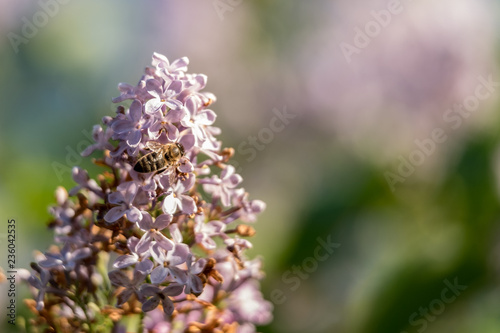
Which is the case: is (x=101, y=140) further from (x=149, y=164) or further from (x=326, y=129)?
(x=326, y=129)

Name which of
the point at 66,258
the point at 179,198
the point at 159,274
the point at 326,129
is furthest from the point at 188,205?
the point at 326,129

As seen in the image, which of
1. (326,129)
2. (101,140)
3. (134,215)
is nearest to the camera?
(134,215)

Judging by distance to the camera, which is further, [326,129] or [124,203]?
[326,129]

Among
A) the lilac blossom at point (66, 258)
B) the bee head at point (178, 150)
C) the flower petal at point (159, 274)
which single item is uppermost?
the bee head at point (178, 150)

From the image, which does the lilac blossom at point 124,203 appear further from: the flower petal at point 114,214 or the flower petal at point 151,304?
the flower petal at point 151,304

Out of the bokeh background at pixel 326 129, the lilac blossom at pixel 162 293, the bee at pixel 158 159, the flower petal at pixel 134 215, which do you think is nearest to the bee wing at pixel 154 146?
the bee at pixel 158 159

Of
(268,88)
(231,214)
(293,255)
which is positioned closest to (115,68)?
(268,88)

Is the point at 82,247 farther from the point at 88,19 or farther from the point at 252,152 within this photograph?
the point at 88,19
